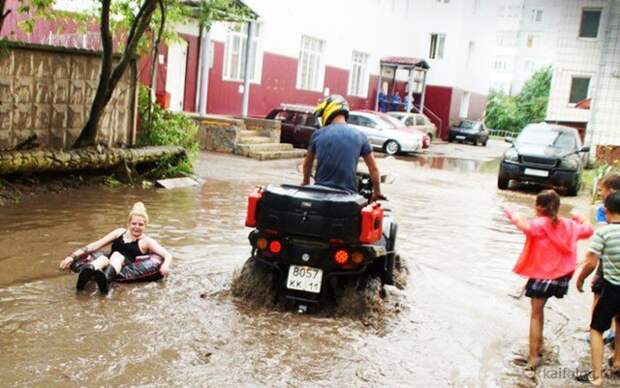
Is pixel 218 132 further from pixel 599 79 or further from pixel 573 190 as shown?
pixel 599 79

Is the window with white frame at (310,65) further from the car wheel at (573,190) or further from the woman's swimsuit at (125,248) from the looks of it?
the woman's swimsuit at (125,248)

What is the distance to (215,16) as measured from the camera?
16.0 meters

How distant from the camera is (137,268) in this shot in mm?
6391

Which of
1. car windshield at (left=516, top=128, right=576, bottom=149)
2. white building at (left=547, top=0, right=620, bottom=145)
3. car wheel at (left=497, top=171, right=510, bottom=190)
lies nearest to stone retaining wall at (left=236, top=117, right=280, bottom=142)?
car wheel at (left=497, top=171, right=510, bottom=190)

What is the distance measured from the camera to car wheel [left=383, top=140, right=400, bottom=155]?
26625mm

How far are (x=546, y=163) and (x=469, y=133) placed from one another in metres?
23.0

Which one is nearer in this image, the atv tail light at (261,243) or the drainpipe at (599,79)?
the atv tail light at (261,243)

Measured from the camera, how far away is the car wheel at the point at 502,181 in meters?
17.7

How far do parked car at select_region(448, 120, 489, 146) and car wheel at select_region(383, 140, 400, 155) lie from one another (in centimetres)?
1430

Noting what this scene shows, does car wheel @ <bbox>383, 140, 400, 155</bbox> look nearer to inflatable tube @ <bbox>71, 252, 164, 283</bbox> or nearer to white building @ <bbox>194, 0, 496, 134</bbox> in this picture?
white building @ <bbox>194, 0, 496, 134</bbox>

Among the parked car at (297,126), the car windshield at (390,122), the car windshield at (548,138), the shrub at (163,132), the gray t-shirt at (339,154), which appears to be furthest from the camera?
the car windshield at (390,122)

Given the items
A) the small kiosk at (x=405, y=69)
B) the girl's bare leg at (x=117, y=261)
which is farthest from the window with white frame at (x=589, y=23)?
the girl's bare leg at (x=117, y=261)

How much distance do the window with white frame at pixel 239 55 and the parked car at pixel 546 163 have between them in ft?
33.8

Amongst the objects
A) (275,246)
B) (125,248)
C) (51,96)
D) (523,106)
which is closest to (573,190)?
(51,96)
